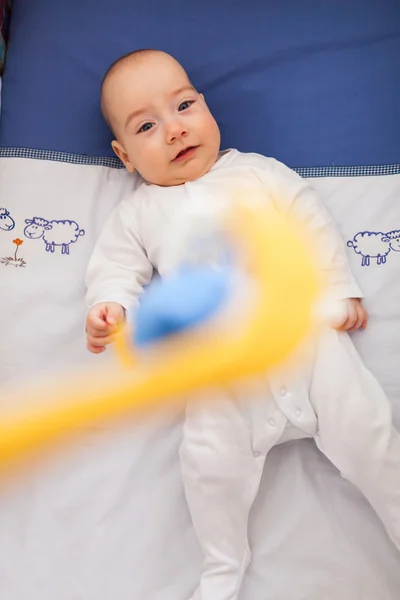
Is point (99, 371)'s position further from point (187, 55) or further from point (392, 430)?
point (187, 55)

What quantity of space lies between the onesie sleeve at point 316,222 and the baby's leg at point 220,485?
236 mm

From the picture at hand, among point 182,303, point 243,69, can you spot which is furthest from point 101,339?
point 243,69

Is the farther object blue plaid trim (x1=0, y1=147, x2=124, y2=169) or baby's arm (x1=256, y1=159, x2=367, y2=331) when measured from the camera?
blue plaid trim (x1=0, y1=147, x2=124, y2=169)

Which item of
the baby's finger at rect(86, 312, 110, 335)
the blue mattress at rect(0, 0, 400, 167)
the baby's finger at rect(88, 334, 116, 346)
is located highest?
the blue mattress at rect(0, 0, 400, 167)

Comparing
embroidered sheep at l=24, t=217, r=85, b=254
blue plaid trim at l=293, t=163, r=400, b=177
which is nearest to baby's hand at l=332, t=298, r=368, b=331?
blue plaid trim at l=293, t=163, r=400, b=177

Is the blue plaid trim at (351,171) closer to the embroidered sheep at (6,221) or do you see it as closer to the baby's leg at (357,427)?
the baby's leg at (357,427)

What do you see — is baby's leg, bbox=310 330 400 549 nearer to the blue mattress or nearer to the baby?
the baby

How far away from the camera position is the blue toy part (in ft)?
3.06

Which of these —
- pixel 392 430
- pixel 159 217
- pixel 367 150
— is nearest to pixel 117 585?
pixel 392 430

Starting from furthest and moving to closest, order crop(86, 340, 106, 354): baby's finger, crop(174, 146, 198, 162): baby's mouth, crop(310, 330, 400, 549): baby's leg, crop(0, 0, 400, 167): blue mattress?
1. crop(0, 0, 400, 167): blue mattress
2. crop(174, 146, 198, 162): baby's mouth
3. crop(86, 340, 106, 354): baby's finger
4. crop(310, 330, 400, 549): baby's leg

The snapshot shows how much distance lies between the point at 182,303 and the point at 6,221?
1.34 ft

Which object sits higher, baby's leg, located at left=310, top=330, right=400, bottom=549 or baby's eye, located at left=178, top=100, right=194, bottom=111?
baby's eye, located at left=178, top=100, right=194, bottom=111

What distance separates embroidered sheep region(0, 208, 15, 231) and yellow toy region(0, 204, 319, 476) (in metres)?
0.33

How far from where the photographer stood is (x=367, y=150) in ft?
3.86
